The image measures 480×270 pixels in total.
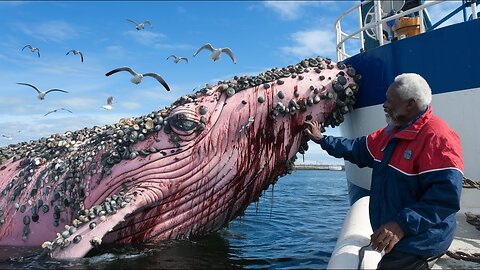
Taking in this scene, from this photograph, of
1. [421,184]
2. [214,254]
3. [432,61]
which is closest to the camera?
[421,184]

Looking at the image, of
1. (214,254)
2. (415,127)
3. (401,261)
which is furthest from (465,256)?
(214,254)

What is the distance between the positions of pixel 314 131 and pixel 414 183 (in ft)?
8.54

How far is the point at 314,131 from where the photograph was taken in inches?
248

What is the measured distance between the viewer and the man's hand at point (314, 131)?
607cm

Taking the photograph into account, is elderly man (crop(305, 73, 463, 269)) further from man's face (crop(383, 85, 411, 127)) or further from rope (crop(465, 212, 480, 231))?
rope (crop(465, 212, 480, 231))

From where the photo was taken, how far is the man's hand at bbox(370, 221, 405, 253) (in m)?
3.61

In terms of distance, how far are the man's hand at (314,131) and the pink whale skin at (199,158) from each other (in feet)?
0.46

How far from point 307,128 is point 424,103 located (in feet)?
8.81

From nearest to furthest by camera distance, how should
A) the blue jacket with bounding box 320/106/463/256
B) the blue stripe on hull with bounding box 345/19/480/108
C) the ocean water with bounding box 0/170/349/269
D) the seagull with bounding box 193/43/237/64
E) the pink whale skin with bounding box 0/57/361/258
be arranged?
the blue jacket with bounding box 320/106/463/256 → the ocean water with bounding box 0/170/349/269 → the pink whale skin with bounding box 0/57/361/258 → the blue stripe on hull with bounding box 345/19/480/108 → the seagull with bounding box 193/43/237/64

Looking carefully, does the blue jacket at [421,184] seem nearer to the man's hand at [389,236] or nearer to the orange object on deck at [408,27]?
the man's hand at [389,236]

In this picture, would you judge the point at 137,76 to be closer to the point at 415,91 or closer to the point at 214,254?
the point at 214,254

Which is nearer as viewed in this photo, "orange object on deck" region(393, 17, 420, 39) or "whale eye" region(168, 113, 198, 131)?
"whale eye" region(168, 113, 198, 131)

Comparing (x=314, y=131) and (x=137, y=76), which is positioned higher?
(x=137, y=76)

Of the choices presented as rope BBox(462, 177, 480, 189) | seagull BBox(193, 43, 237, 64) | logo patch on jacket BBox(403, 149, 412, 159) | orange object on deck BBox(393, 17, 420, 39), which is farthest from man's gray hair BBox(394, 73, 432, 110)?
seagull BBox(193, 43, 237, 64)
